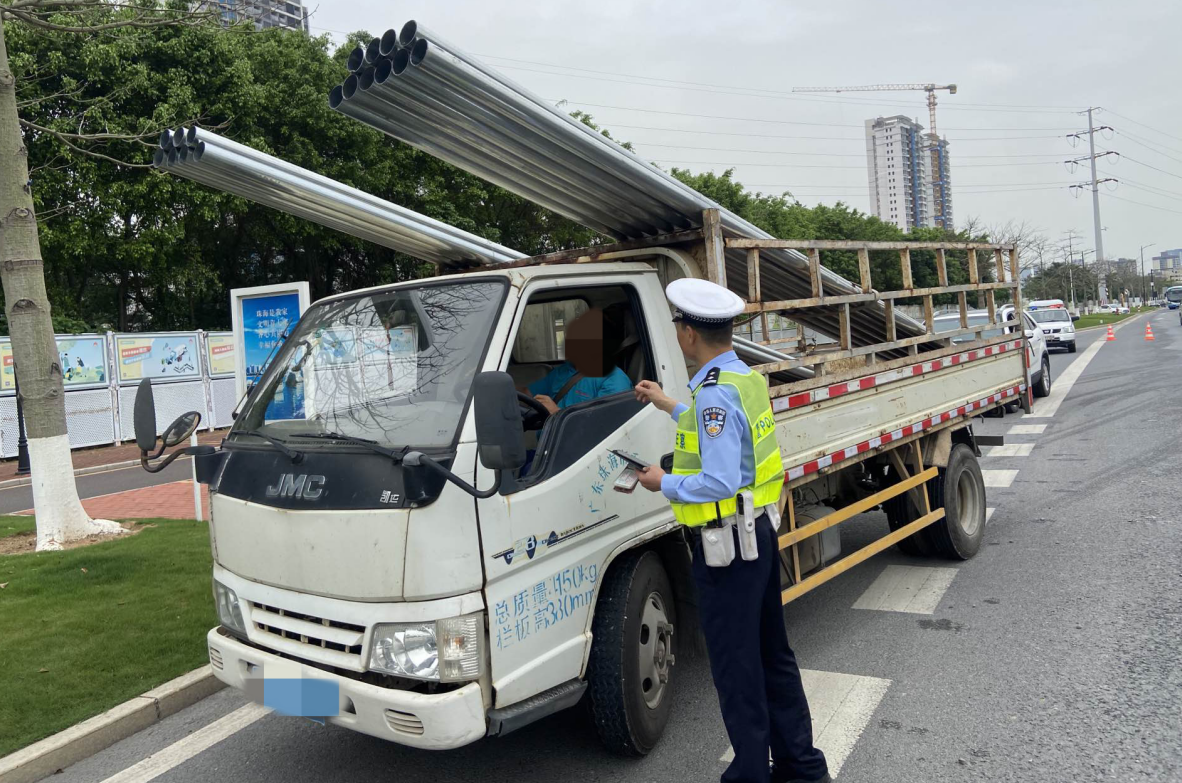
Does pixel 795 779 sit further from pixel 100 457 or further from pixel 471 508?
pixel 100 457

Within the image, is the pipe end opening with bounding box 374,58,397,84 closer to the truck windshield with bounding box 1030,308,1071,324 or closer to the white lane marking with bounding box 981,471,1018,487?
the white lane marking with bounding box 981,471,1018,487

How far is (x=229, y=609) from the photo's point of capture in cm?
330

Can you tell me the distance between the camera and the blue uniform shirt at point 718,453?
109 inches

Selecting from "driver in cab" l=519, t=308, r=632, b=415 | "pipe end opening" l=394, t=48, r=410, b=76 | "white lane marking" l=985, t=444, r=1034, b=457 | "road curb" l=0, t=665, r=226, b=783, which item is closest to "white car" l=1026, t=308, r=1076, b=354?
"white lane marking" l=985, t=444, r=1034, b=457

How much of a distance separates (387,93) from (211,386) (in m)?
18.0

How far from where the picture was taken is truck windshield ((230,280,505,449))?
3.08 metres

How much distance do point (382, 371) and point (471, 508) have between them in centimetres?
83

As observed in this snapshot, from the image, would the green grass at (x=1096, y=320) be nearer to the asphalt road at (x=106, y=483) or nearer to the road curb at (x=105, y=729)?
the asphalt road at (x=106, y=483)

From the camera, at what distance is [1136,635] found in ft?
14.6

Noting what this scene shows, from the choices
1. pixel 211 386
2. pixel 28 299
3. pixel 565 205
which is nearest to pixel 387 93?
pixel 565 205

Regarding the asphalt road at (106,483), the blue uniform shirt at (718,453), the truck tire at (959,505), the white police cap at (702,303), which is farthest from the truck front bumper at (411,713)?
the asphalt road at (106,483)

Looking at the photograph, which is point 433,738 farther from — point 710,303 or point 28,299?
point 28,299

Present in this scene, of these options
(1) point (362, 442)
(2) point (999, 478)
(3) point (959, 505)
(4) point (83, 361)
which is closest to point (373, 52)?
(1) point (362, 442)

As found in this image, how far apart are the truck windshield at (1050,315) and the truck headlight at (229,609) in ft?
94.6
